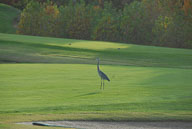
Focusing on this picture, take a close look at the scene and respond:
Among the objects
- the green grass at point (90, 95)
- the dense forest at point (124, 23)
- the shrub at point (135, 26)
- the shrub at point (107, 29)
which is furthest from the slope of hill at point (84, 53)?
the shrub at point (135, 26)

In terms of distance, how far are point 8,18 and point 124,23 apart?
1994 cm

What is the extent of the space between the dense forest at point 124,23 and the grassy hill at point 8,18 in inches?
316

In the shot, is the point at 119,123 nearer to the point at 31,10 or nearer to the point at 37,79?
the point at 37,79

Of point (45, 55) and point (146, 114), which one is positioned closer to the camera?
point (146, 114)

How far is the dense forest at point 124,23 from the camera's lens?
1415 inches

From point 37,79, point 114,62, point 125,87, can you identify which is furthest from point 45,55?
point 125,87

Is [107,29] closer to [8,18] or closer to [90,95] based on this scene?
[8,18]

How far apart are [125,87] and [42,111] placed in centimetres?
386

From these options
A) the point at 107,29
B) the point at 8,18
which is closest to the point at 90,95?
the point at 107,29

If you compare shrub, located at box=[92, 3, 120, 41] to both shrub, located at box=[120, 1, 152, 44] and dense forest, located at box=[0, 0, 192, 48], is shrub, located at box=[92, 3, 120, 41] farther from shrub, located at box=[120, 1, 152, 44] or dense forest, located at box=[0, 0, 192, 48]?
shrub, located at box=[120, 1, 152, 44]

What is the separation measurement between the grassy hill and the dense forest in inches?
316

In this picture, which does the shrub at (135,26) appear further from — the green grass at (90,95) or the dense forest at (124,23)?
the green grass at (90,95)

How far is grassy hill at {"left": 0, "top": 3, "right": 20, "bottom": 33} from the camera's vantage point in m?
51.3

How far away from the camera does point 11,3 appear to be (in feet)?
194
